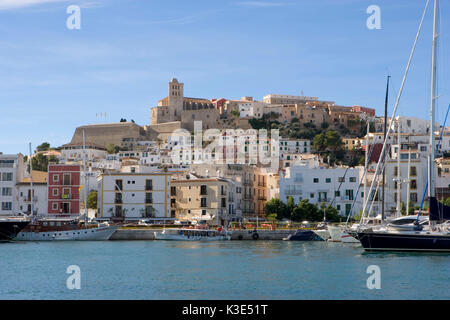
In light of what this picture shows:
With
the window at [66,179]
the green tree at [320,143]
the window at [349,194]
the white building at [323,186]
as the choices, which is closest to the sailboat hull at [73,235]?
the window at [66,179]

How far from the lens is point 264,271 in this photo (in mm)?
39000

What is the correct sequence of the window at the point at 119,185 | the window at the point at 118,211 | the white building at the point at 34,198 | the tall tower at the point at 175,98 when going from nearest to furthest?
1. the window at the point at 118,211
2. the window at the point at 119,185
3. the white building at the point at 34,198
4. the tall tower at the point at 175,98

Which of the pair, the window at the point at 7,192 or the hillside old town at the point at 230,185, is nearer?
the hillside old town at the point at 230,185

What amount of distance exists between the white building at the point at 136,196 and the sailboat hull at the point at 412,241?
32662mm

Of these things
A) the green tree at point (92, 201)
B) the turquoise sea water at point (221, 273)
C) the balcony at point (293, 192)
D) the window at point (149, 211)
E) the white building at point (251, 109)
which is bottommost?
the turquoise sea water at point (221, 273)

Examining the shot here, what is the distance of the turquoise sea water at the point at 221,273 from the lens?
103 feet

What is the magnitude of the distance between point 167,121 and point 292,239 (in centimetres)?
11244

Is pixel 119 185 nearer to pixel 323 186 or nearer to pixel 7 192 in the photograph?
pixel 7 192

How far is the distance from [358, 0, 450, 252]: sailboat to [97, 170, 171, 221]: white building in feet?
104

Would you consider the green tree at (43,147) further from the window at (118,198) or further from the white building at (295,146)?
the window at (118,198)

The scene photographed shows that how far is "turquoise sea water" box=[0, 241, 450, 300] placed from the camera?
31.3 m

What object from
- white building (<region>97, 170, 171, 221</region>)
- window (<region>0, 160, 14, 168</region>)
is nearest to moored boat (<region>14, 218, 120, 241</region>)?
white building (<region>97, 170, 171, 221</region>)
